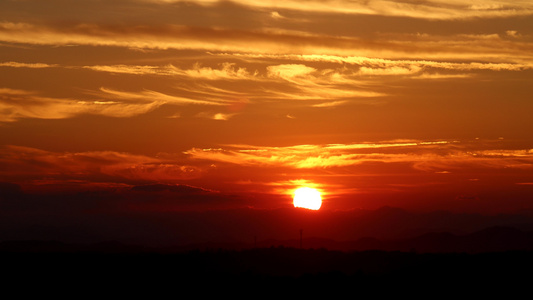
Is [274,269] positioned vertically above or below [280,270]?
above

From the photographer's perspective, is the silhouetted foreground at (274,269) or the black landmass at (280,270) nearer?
the black landmass at (280,270)

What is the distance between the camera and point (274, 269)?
55.9 m

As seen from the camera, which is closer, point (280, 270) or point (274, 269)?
point (280, 270)

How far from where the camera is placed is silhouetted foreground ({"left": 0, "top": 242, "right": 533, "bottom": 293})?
44.4 metres

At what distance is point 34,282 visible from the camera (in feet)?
156

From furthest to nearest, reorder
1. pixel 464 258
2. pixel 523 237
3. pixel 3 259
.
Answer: pixel 523 237 < pixel 3 259 < pixel 464 258

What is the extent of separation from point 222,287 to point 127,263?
11.6 m

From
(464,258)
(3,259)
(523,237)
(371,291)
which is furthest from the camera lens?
(523,237)

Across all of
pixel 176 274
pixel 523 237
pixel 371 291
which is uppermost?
pixel 523 237

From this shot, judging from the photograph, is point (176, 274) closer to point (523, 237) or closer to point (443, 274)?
point (443, 274)

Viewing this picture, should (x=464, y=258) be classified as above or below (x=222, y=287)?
above

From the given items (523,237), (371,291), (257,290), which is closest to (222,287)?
(257,290)

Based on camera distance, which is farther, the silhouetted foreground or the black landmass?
the silhouetted foreground

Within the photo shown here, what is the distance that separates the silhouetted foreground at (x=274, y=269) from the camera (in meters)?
44.4
